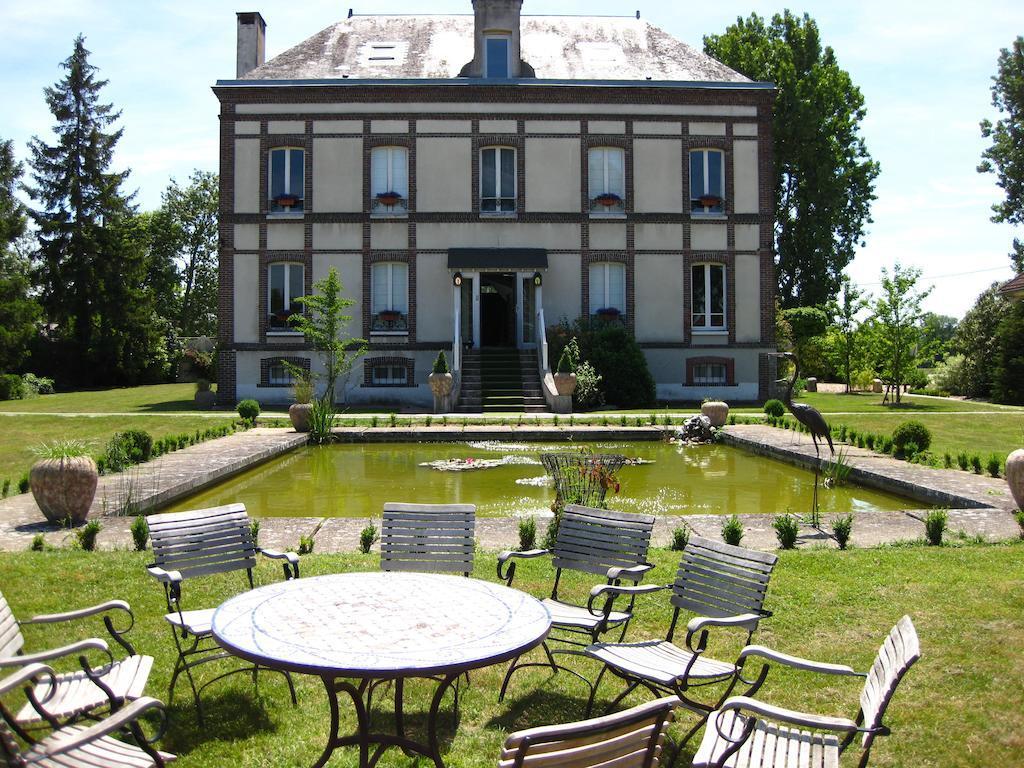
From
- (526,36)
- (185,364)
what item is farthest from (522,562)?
(185,364)

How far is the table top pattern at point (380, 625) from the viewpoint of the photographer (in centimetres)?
338

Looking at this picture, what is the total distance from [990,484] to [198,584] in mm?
9129

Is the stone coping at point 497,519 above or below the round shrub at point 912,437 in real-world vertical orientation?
below

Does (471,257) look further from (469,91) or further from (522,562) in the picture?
(522,562)

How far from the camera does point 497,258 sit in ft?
82.2

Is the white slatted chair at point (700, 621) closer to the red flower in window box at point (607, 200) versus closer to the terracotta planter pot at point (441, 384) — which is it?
the terracotta planter pot at point (441, 384)

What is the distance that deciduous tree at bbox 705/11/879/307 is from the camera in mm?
37188

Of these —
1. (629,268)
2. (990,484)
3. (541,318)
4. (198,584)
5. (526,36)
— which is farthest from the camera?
(526,36)

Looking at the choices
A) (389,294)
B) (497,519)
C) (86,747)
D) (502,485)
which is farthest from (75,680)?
(389,294)

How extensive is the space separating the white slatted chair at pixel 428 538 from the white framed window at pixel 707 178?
2183 centimetres

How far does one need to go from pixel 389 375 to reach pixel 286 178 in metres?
6.27

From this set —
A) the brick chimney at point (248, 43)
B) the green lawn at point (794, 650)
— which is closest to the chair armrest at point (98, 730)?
the green lawn at point (794, 650)

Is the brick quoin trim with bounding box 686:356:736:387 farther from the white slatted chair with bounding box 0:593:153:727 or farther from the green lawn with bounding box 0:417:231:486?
the white slatted chair with bounding box 0:593:153:727

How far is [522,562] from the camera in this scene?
735 cm
